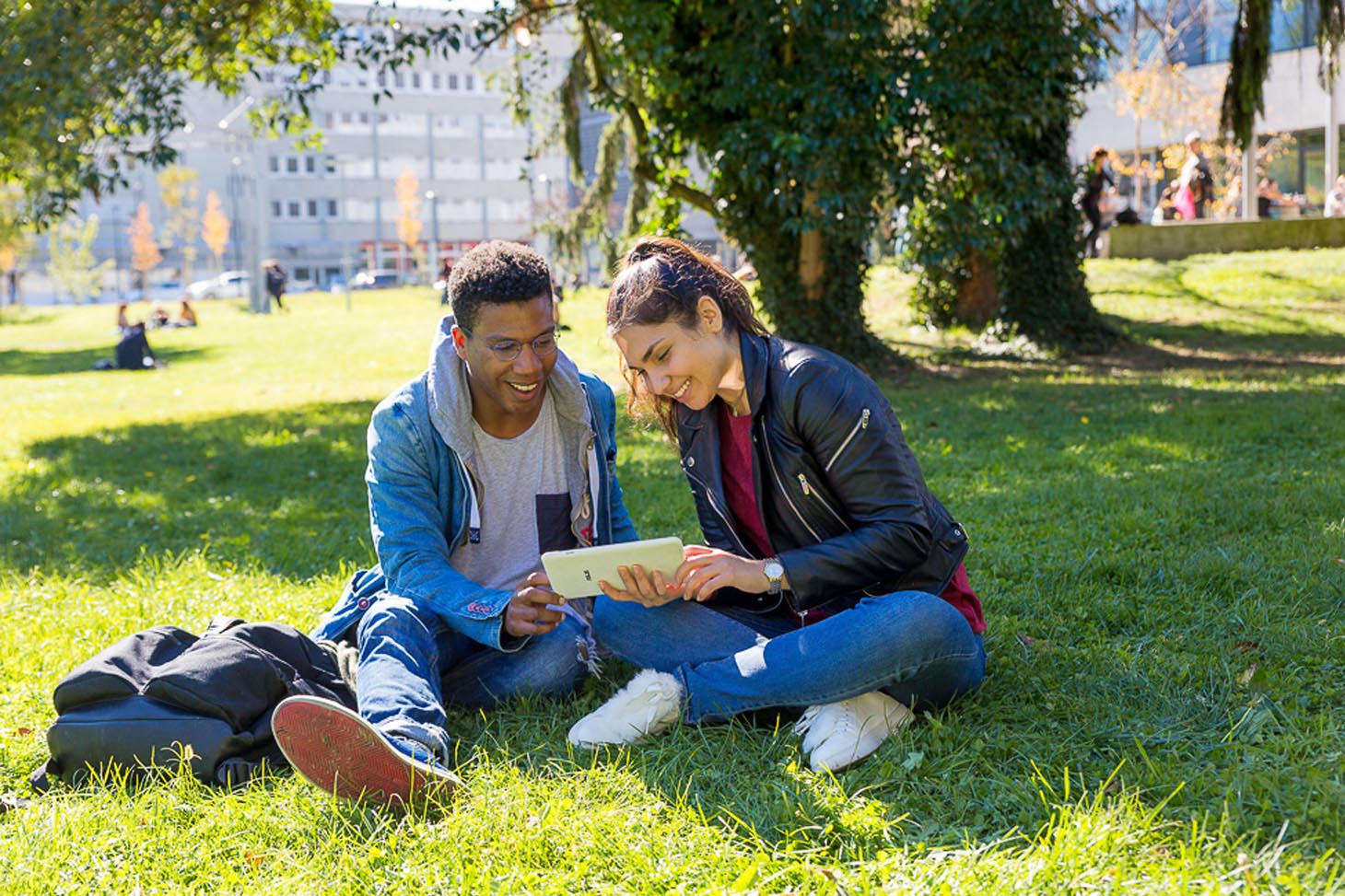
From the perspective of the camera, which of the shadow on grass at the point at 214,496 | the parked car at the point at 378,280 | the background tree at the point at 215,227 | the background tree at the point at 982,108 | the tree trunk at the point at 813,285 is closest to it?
the shadow on grass at the point at 214,496

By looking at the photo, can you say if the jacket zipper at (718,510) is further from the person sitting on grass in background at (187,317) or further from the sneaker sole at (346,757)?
the person sitting on grass in background at (187,317)


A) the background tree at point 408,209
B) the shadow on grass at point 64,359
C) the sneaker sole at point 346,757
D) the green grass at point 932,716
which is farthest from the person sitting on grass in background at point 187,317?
the background tree at point 408,209

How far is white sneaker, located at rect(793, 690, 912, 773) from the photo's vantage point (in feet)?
10.8

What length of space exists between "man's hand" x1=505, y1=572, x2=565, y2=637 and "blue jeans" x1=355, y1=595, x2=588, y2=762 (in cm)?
24

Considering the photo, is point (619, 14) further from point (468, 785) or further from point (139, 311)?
point (139, 311)

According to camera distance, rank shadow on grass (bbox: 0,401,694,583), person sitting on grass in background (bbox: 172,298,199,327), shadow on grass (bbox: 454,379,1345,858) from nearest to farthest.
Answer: shadow on grass (bbox: 454,379,1345,858) → shadow on grass (bbox: 0,401,694,583) → person sitting on grass in background (bbox: 172,298,199,327)

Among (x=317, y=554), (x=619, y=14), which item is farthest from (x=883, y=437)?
(x=619, y=14)

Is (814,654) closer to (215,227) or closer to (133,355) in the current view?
(133,355)

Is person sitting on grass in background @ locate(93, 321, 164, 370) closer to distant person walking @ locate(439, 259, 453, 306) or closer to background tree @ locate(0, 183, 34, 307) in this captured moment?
distant person walking @ locate(439, 259, 453, 306)

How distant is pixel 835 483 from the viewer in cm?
349

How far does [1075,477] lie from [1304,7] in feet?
26.4

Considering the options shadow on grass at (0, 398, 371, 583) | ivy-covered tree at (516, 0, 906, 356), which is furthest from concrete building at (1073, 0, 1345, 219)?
shadow on grass at (0, 398, 371, 583)

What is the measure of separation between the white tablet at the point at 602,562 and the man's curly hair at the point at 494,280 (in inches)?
29.8

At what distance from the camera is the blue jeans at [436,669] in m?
3.42
